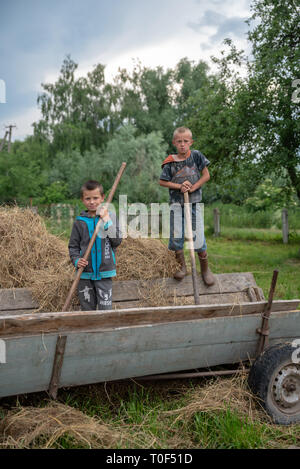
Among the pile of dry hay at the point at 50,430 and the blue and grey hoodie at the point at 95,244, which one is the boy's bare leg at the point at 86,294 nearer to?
the blue and grey hoodie at the point at 95,244

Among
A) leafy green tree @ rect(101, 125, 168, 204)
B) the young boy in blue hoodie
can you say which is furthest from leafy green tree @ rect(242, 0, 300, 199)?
leafy green tree @ rect(101, 125, 168, 204)

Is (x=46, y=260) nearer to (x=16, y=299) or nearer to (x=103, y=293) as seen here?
(x=16, y=299)

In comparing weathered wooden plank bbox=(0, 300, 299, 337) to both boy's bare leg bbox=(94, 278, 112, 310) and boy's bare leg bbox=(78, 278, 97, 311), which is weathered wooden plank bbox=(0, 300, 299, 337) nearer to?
boy's bare leg bbox=(94, 278, 112, 310)

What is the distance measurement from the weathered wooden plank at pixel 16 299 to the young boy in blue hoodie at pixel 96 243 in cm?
61

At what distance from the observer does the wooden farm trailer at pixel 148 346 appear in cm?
242

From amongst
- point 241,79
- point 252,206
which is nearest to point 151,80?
point 252,206

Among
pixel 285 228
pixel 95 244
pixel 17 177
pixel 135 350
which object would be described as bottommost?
pixel 285 228

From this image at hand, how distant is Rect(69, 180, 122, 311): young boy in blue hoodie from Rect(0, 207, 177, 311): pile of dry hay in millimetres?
394

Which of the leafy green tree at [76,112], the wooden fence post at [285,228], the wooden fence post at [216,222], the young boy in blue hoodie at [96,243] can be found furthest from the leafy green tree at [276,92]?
the leafy green tree at [76,112]

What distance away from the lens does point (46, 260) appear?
4.34 metres

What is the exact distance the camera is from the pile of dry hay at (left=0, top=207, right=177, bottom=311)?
12.7 ft

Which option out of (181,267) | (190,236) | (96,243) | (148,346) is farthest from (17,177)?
(148,346)

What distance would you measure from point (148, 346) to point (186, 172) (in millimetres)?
1878
